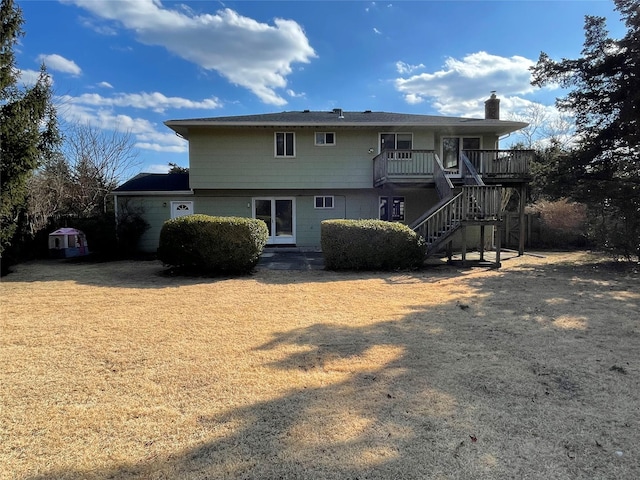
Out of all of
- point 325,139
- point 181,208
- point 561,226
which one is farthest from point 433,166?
point 181,208

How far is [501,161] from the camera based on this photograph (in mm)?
14469

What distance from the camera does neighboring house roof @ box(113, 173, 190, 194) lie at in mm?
15586

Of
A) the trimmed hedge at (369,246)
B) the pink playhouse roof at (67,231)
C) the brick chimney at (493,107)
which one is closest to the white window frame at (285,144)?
the trimmed hedge at (369,246)

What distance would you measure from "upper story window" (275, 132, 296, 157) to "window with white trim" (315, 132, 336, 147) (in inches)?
39.5

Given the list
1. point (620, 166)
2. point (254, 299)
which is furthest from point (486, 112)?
point (254, 299)

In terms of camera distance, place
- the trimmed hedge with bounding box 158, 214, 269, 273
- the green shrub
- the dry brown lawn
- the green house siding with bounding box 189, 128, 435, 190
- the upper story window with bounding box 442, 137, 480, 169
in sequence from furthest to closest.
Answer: the green shrub, the upper story window with bounding box 442, 137, 480, 169, the green house siding with bounding box 189, 128, 435, 190, the trimmed hedge with bounding box 158, 214, 269, 273, the dry brown lawn

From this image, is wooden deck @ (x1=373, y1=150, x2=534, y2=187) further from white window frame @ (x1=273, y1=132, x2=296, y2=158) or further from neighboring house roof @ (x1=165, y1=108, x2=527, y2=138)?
white window frame @ (x1=273, y1=132, x2=296, y2=158)

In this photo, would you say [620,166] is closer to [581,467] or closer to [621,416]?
[621,416]

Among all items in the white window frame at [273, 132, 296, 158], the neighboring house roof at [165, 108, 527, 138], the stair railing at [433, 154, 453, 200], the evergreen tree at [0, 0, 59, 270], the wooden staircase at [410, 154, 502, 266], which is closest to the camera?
the evergreen tree at [0, 0, 59, 270]

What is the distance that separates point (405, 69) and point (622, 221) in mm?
10919

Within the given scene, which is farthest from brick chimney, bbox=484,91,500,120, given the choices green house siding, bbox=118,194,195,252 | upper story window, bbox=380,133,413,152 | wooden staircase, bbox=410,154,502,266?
green house siding, bbox=118,194,195,252

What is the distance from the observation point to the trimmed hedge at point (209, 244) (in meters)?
9.41

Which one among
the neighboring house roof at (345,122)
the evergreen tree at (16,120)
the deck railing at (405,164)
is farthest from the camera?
the neighboring house roof at (345,122)

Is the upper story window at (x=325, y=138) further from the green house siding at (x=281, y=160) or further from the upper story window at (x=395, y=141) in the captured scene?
the upper story window at (x=395, y=141)
